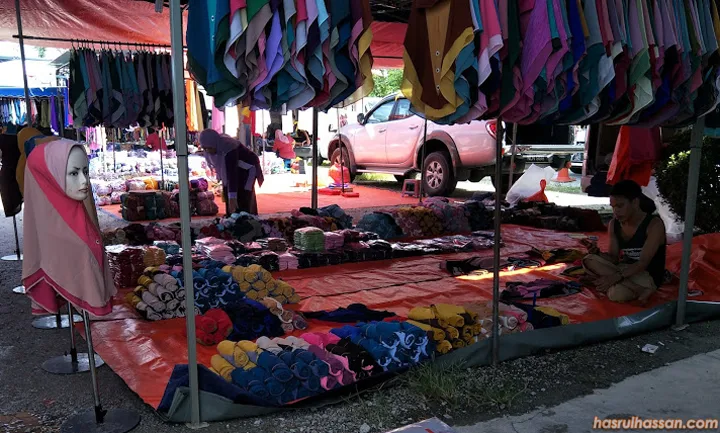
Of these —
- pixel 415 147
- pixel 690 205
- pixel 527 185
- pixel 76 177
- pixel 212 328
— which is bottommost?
pixel 212 328

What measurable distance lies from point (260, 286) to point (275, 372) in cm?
163

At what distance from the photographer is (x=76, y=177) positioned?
8.19ft

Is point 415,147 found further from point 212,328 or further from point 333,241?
point 212,328

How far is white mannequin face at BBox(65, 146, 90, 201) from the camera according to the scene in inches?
97.8

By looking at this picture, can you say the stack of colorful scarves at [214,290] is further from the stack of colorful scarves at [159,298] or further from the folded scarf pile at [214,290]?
the stack of colorful scarves at [159,298]

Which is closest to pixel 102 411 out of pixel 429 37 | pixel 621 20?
pixel 429 37

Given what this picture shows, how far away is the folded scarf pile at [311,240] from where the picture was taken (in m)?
6.07

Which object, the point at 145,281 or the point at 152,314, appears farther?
the point at 145,281

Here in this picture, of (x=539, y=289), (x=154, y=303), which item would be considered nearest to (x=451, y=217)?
(x=539, y=289)

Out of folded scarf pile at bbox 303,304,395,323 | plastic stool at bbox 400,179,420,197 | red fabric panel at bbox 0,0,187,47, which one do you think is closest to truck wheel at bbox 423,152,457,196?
plastic stool at bbox 400,179,420,197

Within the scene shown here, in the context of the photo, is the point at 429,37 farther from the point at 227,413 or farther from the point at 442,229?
the point at 442,229

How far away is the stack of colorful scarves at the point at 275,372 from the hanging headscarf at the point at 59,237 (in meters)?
0.77

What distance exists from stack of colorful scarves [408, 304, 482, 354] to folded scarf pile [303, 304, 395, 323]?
20.9 inches

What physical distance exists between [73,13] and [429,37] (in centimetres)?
585
